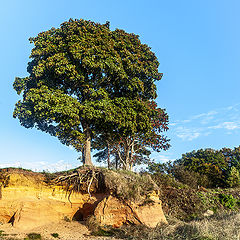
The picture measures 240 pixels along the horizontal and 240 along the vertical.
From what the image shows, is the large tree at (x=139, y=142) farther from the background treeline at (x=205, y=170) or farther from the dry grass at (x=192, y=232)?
the dry grass at (x=192, y=232)

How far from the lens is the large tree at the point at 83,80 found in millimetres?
13750

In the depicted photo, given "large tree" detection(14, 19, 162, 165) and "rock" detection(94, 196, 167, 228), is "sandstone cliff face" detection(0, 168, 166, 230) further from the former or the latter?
"large tree" detection(14, 19, 162, 165)

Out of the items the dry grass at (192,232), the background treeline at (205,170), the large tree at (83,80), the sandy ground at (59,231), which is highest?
the large tree at (83,80)

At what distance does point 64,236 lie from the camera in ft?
27.1

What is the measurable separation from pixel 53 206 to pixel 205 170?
20163mm

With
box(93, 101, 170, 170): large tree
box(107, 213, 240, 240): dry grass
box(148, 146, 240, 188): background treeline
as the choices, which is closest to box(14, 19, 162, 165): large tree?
box(93, 101, 170, 170): large tree

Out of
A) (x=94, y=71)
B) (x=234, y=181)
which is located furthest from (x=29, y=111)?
(x=234, y=181)

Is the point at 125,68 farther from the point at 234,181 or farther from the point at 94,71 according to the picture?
the point at 234,181

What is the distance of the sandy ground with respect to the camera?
805 cm

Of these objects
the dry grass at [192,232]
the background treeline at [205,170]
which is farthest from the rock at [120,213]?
the background treeline at [205,170]

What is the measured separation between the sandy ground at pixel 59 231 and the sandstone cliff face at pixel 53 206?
0.34 metres

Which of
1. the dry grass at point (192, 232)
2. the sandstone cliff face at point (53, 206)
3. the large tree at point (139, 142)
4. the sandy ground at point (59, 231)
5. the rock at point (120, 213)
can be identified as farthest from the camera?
the large tree at point (139, 142)

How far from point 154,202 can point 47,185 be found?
5.40 metres

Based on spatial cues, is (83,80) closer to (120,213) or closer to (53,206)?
(53,206)
